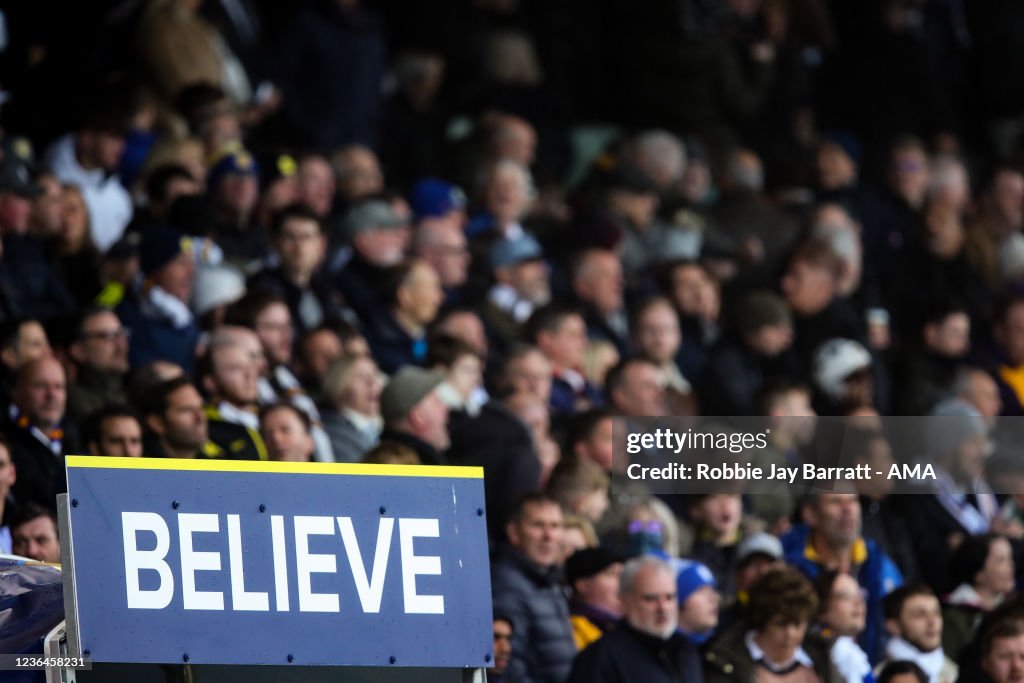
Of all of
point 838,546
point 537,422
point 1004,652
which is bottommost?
point 1004,652

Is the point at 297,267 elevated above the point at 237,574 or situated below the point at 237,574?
above

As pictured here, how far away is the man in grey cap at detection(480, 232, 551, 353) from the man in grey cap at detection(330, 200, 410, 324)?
0.64m

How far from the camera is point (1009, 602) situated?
975cm

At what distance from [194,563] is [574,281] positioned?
8.29m

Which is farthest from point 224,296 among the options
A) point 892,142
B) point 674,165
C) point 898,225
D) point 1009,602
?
point 892,142

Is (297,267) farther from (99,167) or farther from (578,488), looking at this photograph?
(578,488)

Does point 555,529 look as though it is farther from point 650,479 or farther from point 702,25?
point 702,25

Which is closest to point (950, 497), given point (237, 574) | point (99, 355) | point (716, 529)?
point (716, 529)

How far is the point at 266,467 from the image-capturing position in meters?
5.07

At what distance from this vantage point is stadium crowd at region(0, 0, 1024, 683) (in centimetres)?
912

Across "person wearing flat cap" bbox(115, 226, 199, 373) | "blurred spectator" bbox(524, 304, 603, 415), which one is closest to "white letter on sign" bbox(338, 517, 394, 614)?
"person wearing flat cap" bbox(115, 226, 199, 373)

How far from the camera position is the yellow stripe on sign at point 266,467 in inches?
194

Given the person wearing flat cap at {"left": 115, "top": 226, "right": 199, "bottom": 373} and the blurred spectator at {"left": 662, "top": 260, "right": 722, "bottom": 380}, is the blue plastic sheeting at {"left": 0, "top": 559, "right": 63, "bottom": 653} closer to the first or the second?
the person wearing flat cap at {"left": 115, "top": 226, "right": 199, "bottom": 373}

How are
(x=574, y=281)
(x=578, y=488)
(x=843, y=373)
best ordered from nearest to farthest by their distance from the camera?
(x=578, y=488) → (x=843, y=373) → (x=574, y=281)
